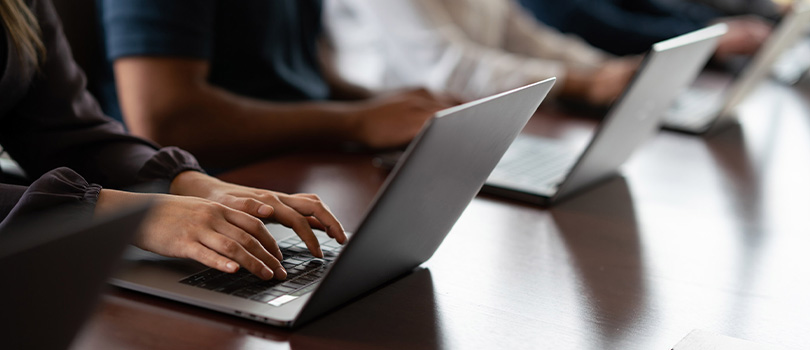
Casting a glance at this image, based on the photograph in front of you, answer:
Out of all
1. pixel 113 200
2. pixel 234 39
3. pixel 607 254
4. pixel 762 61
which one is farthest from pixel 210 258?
pixel 762 61

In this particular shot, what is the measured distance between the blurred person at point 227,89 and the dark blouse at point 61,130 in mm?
155

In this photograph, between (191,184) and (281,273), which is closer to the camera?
(281,273)

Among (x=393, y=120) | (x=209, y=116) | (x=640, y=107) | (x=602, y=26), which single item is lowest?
(x=209, y=116)

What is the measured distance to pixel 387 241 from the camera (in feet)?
2.01

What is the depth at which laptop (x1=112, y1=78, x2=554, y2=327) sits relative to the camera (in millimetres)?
549

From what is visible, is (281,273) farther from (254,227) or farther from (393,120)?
(393,120)

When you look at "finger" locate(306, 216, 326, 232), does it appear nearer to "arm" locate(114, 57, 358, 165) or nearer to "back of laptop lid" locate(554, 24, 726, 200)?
"back of laptop lid" locate(554, 24, 726, 200)

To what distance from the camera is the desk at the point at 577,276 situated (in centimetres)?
60

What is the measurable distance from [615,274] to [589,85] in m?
0.99

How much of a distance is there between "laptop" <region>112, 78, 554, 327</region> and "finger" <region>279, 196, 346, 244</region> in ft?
0.09

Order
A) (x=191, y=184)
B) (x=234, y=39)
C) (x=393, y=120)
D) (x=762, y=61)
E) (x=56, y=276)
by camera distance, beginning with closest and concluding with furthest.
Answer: (x=56, y=276) < (x=191, y=184) < (x=393, y=120) < (x=234, y=39) < (x=762, y=61)

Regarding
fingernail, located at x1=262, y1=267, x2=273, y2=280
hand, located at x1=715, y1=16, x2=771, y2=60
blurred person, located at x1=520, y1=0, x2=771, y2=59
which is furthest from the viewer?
blurred person, located at x1=520, y1=0, x2=771, y2=59

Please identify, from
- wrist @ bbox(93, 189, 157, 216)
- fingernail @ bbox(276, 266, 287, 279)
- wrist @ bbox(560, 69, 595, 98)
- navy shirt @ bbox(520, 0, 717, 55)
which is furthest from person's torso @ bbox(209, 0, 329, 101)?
navy shirt @ bbox(520, 0, 717, 55)

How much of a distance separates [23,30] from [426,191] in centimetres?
53
